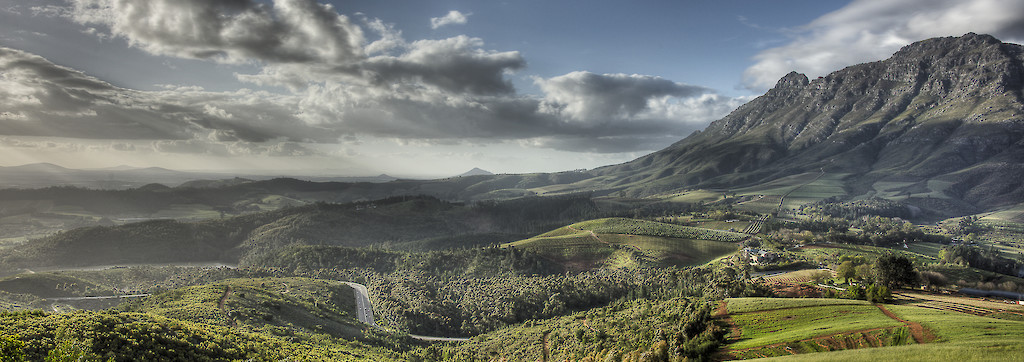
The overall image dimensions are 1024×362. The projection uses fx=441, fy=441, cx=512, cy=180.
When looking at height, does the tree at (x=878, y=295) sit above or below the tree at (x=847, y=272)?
above

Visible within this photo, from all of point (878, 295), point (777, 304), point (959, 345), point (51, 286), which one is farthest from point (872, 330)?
point (51, 286)

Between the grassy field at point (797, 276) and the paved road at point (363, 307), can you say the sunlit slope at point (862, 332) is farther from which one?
the paved road at point (363, 307)

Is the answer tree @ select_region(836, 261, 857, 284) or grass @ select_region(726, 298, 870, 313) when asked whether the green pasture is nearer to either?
grass @ select_region(726, 298, 870, 313)

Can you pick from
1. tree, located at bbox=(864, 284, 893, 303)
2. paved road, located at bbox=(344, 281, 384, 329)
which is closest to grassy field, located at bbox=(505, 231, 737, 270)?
paved road, located at bbox=(344, 281, 384, 329)

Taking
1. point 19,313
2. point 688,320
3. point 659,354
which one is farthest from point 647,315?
point 19,313

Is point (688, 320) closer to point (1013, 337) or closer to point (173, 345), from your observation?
point (1013, 337)

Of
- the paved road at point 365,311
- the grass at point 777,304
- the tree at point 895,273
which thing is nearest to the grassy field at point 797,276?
the tree at point 895,273
